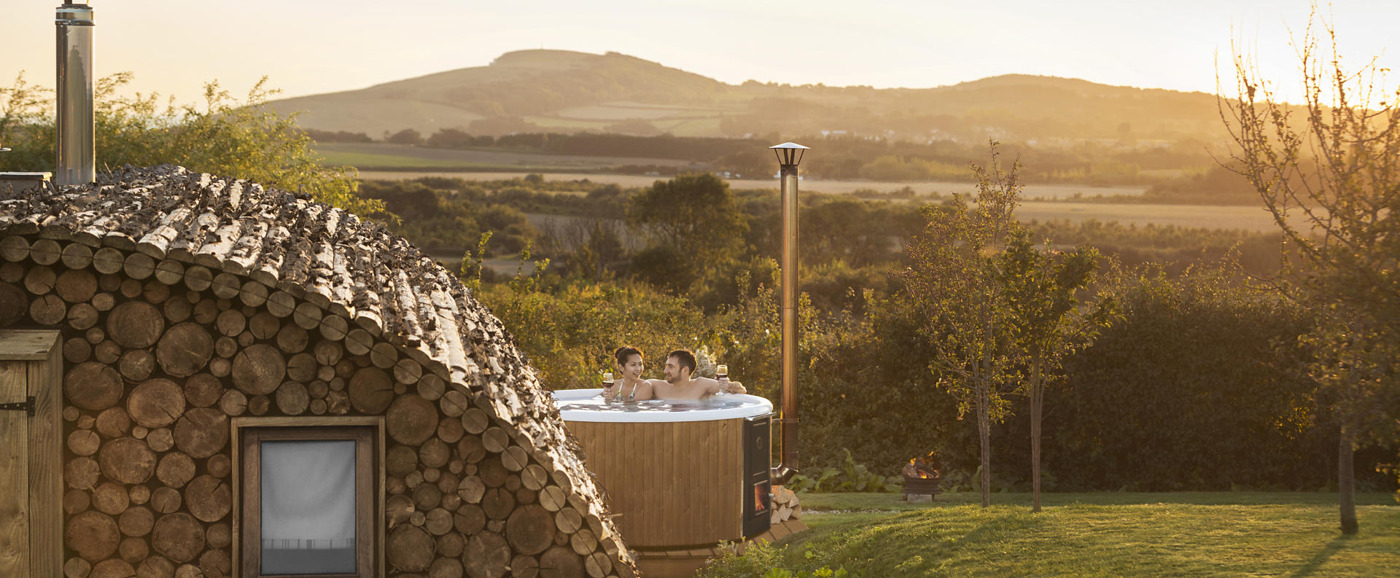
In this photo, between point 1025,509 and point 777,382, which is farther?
point 777,382

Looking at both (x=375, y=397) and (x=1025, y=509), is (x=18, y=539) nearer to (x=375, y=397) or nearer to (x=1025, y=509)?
(x=375, y=397)

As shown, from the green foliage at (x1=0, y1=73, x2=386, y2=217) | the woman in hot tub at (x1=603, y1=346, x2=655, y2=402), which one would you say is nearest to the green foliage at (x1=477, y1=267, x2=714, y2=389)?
the woman in hot tub at (x1=603, y1=346, x2=655, y2=402)

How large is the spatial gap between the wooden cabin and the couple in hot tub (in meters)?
4.00

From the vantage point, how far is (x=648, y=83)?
184 ft

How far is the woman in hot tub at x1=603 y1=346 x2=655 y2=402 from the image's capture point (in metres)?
9.51

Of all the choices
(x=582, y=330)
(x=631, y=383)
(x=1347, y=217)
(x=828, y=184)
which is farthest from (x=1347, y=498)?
(x=828, y=184)

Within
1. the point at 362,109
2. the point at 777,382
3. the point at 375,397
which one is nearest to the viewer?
the point at 375,397

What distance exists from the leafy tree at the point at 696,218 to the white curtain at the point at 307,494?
989 inches

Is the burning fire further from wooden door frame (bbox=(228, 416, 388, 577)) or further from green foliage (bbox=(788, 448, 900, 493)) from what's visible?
wooden door frame (bbox=(228, 416, 388, 577))

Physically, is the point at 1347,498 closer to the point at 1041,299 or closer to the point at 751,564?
the point at 1041,299

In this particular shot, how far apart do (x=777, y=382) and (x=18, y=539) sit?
9778 millimetres

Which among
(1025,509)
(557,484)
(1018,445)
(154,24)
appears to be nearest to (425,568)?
(557,484)

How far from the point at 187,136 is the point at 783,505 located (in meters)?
11.1

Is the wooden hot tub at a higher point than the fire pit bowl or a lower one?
higher
